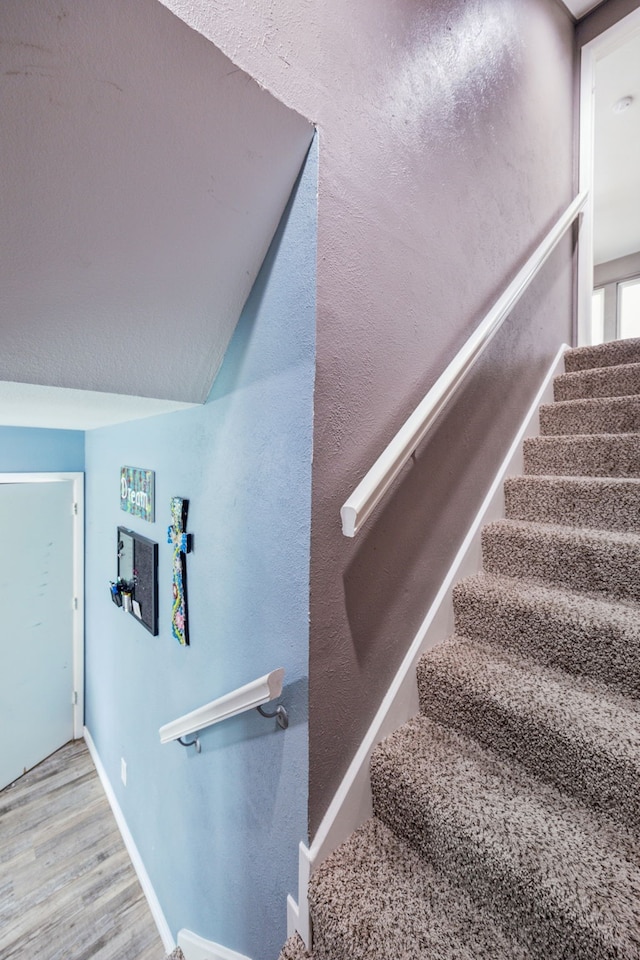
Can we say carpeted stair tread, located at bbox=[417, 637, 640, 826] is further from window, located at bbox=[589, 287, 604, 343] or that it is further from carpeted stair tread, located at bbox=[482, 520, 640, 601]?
Answer: window, located at bbox=[589, 287, 604, 343]

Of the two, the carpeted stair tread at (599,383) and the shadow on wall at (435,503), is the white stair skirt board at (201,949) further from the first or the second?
the carpeted stair tread at (599,383)

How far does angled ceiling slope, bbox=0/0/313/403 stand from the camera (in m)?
0.62

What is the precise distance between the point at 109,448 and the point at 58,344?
5.17ft

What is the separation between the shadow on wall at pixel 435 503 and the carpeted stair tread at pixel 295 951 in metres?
0.61

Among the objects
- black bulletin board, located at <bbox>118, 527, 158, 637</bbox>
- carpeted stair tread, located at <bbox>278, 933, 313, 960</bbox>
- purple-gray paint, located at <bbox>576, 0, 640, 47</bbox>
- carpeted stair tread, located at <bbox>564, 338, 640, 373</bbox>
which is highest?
purple-gray paint, located at <bbox>576, 0, 640, 47</bbox>

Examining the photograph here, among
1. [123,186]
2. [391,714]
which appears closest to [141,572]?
[391,714]

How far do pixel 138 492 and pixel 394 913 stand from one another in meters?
1.71

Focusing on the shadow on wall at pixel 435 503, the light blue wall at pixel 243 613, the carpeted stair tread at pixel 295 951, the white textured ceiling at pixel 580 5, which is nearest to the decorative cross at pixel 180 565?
the light blue wall at pixel 243 613

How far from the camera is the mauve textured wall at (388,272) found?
35.1 inches

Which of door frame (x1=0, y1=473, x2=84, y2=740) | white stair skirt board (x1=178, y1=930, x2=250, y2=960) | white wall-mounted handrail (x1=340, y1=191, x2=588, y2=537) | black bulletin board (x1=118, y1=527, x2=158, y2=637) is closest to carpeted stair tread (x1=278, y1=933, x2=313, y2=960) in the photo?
white stair skirt board (x1=178, y1=930, x2=250, y2=960)

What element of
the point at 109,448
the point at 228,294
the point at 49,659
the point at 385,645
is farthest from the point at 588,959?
the point at 49,659

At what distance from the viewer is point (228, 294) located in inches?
40.9

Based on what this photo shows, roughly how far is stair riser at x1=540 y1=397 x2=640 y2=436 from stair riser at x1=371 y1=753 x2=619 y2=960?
1538 mm

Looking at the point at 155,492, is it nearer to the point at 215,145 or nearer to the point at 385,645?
the point at 385,645
